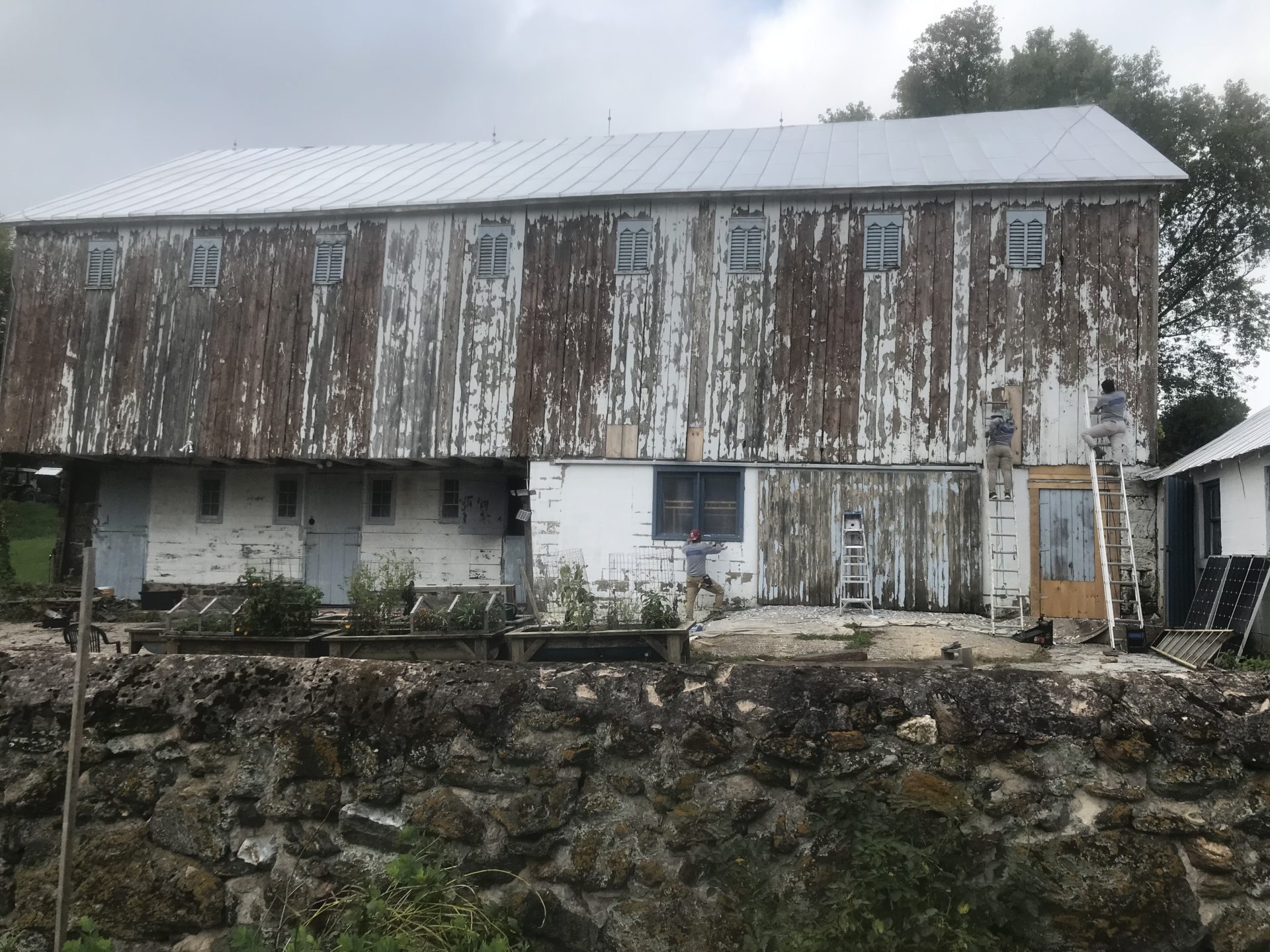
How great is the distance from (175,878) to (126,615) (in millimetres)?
14887

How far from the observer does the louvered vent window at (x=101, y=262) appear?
16531mm

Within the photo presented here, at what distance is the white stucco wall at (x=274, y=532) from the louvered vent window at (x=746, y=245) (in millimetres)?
5950

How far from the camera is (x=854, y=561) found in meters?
14.0

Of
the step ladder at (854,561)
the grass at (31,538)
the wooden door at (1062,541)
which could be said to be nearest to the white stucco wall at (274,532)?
the grass at (31,538)

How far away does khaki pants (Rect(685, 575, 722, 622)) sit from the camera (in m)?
13.2

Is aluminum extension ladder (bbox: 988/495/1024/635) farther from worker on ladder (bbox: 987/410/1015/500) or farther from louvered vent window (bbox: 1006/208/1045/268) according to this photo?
louvered vent window (bbox: 1006/208/1045/268)

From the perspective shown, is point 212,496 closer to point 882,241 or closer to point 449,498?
point 449,498

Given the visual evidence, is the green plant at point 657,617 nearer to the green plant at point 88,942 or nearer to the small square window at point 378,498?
the green plant at point 88,942

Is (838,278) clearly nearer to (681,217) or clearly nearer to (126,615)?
(681,217)

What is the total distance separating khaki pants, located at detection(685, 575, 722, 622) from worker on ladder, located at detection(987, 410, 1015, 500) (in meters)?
4.35

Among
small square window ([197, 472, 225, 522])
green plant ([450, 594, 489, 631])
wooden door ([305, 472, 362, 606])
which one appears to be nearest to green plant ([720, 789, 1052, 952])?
green plant ([450, 594, 489, 631])

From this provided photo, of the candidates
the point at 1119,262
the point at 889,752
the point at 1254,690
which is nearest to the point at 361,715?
the point at 889,752

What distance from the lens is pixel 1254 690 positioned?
2969 mm

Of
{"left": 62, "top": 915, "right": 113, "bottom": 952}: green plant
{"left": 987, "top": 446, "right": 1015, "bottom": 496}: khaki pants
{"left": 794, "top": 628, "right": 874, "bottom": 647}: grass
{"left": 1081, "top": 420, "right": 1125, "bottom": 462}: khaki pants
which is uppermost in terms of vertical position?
{"left": 1081, "top": 420, "right": 1125, "bottom": 462}: khaki pants
